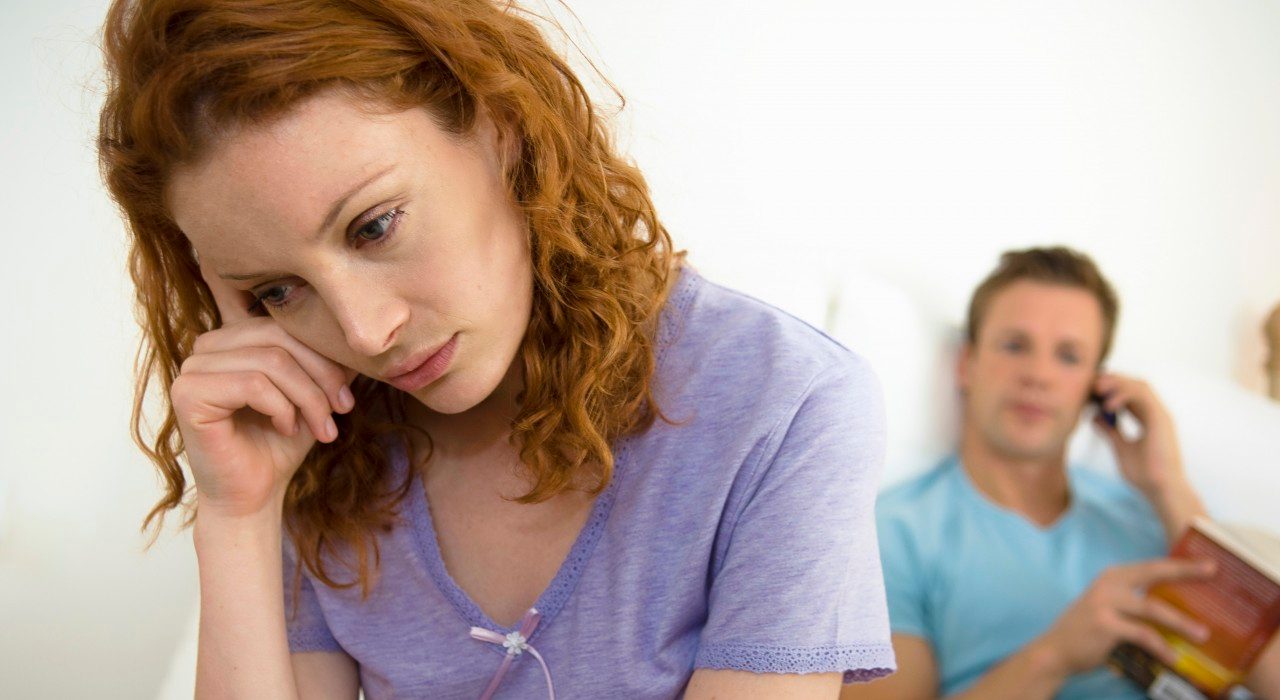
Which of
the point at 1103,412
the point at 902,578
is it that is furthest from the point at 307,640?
the point at 1103,412

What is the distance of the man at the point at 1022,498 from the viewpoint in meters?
1.48

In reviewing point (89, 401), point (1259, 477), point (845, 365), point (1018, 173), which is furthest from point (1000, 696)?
point (89, 401)

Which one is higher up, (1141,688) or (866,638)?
(866,638)

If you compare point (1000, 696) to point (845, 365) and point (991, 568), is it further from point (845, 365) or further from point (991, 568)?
point (845, 365)

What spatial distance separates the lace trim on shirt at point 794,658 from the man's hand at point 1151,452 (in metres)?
0.89

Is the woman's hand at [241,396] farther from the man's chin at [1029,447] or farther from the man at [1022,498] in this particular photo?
the man's chin at [1029,447]

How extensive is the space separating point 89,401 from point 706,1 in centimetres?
112

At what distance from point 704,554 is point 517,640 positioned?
0.21m

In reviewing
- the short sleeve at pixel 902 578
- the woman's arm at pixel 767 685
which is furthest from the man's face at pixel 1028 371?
the woman's arm at pixel 767 685

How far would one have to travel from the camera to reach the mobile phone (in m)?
1.58

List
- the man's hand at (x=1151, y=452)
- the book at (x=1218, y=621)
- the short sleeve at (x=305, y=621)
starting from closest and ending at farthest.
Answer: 1. the short sleeve at (x=305, y=621)
2. the book at (x=1218, y=621)
3. the man's hand at (x=1151, y=452)

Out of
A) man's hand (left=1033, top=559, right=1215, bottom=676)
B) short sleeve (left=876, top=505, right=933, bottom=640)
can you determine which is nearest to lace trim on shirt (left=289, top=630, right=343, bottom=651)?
short sleeve (left=876, top=505, right=933, bottom=640)

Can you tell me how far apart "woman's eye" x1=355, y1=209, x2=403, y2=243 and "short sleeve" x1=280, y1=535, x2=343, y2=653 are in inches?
18.5

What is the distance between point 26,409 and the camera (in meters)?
1.42
